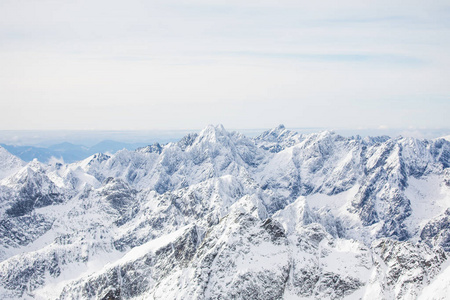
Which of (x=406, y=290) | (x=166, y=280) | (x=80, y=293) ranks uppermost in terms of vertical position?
(x=406, y=290)

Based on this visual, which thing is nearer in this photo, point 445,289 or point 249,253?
point 445,289

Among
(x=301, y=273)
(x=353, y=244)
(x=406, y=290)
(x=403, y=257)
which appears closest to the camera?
(x=406, y=290)

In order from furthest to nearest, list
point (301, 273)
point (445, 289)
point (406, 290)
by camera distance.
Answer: point (301, 273) → point (406, 290) → point (445, 289)

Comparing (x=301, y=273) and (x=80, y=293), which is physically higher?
(x=301, y=273)

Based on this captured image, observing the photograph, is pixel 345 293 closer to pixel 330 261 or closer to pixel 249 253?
pixel 330 261

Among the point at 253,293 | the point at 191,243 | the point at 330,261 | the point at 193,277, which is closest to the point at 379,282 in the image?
the point at 330,261

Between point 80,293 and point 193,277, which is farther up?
point 193,277

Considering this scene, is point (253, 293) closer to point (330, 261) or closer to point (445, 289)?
point (330, 261)

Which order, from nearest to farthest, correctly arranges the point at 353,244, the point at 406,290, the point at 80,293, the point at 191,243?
the point at 406,290 → the point at 353,244 → the point at 191,243 → the point at 80,293

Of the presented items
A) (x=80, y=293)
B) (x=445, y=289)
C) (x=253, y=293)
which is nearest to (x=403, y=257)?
(x=445, y=289)
